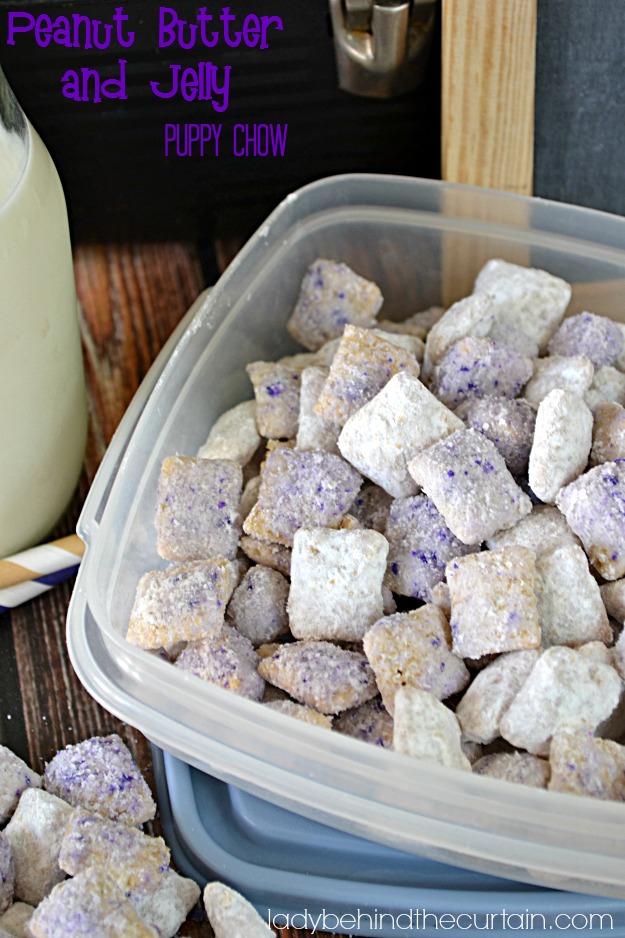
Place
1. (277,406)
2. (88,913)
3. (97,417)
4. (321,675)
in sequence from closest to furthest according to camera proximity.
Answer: (88,913) < (321,675) < (277,406) < (97,417)

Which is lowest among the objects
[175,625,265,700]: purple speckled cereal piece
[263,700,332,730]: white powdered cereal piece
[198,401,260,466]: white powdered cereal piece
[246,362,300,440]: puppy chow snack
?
[263,700,332,730]: white powdered cereal piece

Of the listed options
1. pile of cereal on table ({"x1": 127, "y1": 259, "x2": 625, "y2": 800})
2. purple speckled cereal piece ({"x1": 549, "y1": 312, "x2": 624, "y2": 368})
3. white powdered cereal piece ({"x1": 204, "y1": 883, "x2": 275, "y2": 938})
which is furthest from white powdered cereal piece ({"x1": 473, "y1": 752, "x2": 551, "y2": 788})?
purple speckled cereal piece ({"x1": 549, "y1": 312, "x2": 624, "y2": 368})

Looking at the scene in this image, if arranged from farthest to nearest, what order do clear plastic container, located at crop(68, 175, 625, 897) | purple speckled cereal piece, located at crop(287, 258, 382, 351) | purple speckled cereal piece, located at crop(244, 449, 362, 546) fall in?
1. purple speckled cereal piece, located at crop(287, 258, 382, 351)
2. purple speckled cereal piece, located at crop(244, 449, 362, 546)
3. clear plastic container, located at crop(68, 175, 625, 897)

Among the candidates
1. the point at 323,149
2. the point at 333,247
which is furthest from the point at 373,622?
the point at 323,149

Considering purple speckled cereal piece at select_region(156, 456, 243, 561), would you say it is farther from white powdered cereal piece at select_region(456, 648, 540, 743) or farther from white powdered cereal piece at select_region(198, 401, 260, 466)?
white powdered cereal piece at select_region(456, 648, 540, 743)

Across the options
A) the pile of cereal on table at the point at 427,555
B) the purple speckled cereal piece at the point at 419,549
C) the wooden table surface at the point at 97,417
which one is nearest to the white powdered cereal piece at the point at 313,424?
the pile of cereal on table at the point at 427,555

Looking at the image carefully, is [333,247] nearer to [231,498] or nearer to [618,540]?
[231,498]

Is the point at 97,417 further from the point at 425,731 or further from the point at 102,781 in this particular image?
the point at 425,731

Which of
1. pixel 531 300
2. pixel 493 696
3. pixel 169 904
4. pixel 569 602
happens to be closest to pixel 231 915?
pixel 169 904
